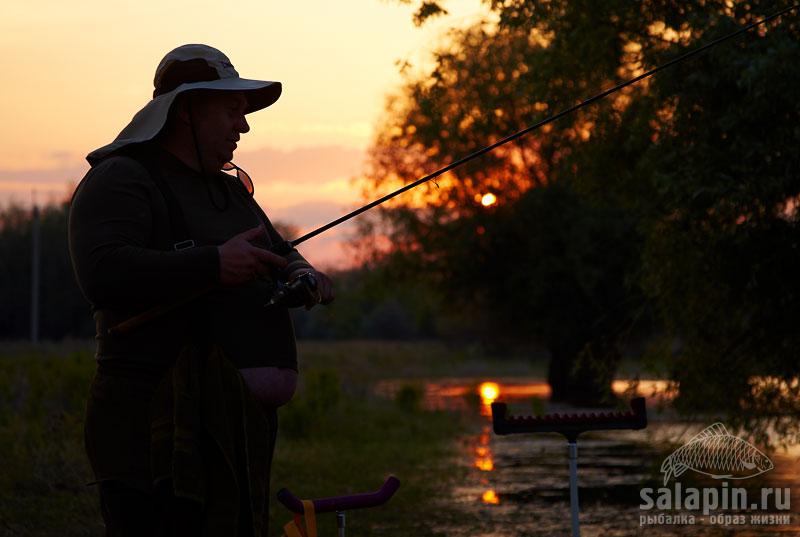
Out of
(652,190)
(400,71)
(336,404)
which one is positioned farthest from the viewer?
(336,404)

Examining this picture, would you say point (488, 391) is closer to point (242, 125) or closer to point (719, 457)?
point (719, 457)

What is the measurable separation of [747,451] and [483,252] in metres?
20.3

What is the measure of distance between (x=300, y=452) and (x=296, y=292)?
1246cm

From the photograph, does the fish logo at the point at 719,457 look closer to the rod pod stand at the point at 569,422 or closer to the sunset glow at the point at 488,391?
the rod pod stand at the point at 569,422

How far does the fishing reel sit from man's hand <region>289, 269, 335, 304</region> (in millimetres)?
54

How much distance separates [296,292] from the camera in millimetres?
4184

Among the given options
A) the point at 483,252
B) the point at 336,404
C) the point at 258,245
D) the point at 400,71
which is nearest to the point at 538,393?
the point at 483,252

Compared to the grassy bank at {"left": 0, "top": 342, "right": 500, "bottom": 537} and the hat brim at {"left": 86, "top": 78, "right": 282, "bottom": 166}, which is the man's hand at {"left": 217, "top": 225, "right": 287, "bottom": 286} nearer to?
the hat brim at {"left": 86, "top": 78, "right": 282, "bottom": 166}

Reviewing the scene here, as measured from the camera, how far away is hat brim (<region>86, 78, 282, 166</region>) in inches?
166

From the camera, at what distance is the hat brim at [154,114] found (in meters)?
4.23

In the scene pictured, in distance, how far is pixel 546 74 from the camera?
1388 cm

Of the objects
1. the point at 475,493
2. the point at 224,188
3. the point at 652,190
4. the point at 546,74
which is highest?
the point at 546,74

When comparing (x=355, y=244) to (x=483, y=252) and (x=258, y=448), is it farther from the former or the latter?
(x=258, y=448)

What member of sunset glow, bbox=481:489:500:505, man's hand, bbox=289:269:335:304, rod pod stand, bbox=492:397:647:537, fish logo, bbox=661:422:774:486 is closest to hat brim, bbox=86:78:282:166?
man's hand, bbox=289:269:335:304
